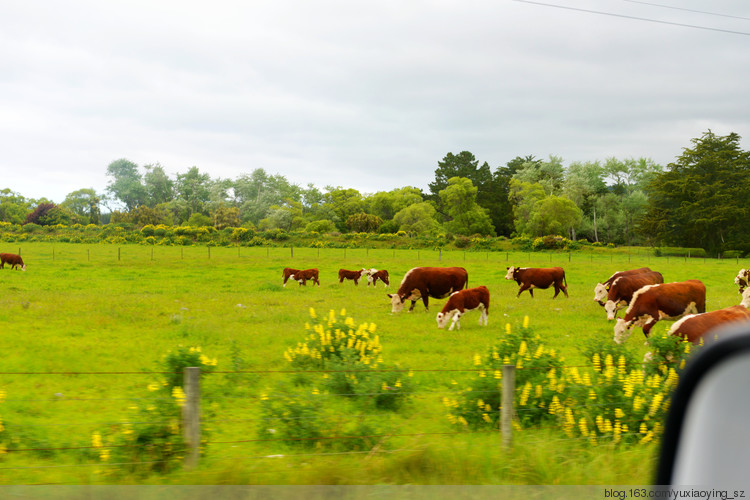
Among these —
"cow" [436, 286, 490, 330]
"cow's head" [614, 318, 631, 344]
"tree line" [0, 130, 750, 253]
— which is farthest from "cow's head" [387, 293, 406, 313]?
"tree line" [0, 130, 750, 253]

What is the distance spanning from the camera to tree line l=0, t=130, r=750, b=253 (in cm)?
7062

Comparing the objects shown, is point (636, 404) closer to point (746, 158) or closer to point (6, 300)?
point (6, 300)

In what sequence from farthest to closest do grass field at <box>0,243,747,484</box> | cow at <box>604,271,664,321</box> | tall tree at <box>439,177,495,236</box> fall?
tall tree at <box>439,177,495,236</box>
cow at <box>604,271,664,321</box>
grass field at <box>0,243,747,484</box>

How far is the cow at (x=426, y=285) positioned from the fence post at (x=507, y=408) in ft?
42.9

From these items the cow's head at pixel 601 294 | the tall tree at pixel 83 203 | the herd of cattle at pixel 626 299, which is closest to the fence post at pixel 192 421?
the herd of cattle at pixel 626 299

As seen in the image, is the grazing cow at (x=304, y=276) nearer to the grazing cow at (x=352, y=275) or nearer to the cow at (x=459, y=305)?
the grazing cow at (x=352, y=275)

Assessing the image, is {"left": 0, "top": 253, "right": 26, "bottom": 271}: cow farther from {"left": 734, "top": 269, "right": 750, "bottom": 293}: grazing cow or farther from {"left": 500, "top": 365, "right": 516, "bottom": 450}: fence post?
{"left": 734, "top": 269, "right": 750, "bottom": 293}: grazing cow

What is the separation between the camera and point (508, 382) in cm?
552

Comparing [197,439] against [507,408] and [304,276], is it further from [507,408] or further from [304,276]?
[304,276]

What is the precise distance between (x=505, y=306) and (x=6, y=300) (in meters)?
17.9

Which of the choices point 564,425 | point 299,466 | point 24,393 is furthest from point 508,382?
point 24,393

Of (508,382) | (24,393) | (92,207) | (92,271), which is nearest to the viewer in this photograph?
(508,382)

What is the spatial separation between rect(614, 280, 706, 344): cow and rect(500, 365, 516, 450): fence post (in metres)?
8.88

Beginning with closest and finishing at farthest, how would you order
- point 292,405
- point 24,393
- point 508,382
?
point 508,382
point 292,405
point 24,393
